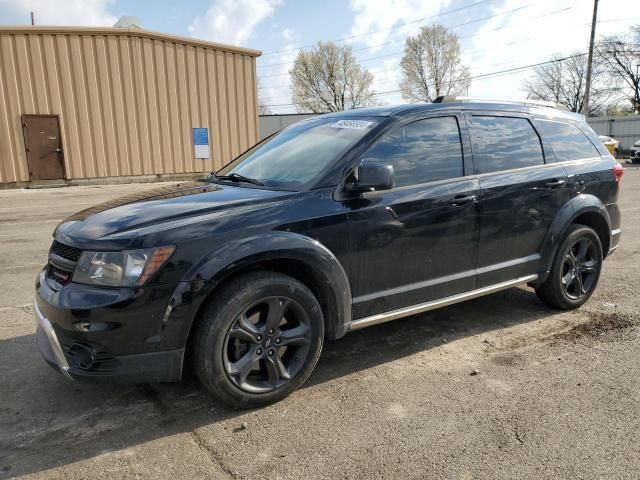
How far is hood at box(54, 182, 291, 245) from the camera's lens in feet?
9.32

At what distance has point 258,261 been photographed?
293 centimetres

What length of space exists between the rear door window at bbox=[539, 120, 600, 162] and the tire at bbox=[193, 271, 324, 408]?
276 centimetres

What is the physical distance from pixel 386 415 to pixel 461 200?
1640 millimetres

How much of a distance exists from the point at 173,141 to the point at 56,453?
739 inches

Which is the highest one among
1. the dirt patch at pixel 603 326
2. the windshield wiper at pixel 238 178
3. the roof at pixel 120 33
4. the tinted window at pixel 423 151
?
the roof at pixel 120 33

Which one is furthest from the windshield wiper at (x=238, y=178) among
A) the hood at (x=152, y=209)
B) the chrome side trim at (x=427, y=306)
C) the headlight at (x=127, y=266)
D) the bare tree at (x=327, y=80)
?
the bare tree at (x=327, y=80)

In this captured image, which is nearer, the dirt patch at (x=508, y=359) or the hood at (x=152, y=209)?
the hood at (x=152, y=209)

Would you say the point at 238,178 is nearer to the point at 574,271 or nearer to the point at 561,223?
the point at 561,223

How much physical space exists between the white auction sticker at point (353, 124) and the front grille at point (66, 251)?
6.47 feet

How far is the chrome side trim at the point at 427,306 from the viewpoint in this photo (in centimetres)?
342

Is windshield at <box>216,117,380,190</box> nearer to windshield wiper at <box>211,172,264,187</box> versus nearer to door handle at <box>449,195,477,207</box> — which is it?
windshield wiper at <box>211,172,264,187</box>

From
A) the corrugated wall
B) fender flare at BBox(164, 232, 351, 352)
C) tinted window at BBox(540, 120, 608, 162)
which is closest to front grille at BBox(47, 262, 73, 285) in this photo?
fender flare at BBox(164, 232, 351, 352)

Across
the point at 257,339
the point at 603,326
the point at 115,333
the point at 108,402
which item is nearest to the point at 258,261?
the point at 257,339

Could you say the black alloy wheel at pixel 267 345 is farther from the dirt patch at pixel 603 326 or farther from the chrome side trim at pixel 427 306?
the dirt patch at pixel 603 326
